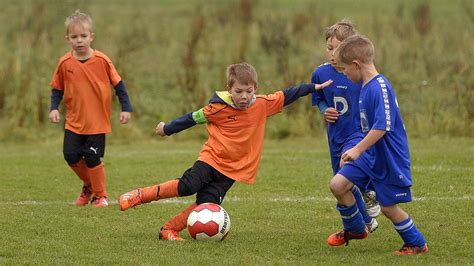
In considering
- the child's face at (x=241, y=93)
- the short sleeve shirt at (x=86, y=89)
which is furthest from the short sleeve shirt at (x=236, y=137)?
the short sleeve shirt at (x=86, y=89)

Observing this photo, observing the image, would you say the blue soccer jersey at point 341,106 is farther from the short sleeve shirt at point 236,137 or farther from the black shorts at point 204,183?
the black shorts at point 204,183

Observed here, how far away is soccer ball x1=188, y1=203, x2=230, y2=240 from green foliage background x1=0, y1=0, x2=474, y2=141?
8464 millimetres

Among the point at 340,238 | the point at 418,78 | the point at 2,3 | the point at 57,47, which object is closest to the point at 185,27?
the point at 2,3

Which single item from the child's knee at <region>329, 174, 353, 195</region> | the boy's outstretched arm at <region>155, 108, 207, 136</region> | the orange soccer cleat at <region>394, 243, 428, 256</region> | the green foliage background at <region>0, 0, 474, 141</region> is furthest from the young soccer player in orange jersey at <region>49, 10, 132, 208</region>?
the green foliage background at <region>0, 0, 474, 141</region>

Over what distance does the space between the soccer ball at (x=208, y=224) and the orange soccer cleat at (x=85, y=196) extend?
2.57m

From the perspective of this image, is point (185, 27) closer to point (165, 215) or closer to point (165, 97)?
point (165, 97)

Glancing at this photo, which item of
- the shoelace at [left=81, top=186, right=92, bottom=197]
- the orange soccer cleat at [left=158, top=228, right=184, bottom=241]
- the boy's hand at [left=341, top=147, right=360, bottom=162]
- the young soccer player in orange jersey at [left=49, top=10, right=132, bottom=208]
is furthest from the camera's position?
the shoelace at [left=81, top=186, right=92, bottom=197]

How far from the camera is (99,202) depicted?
9.81 m

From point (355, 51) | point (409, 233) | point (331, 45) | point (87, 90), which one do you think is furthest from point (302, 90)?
point (87, 90)

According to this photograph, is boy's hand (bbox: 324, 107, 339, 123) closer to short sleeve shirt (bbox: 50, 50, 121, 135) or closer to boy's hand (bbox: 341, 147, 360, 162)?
boy's hand (bbox: 341, 147, 360, 162)

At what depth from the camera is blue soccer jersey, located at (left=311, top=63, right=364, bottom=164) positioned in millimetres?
7902

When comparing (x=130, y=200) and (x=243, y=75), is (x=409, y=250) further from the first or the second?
(x=130, y=200)

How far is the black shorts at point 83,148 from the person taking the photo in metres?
9.95

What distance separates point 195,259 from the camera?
273 inches
